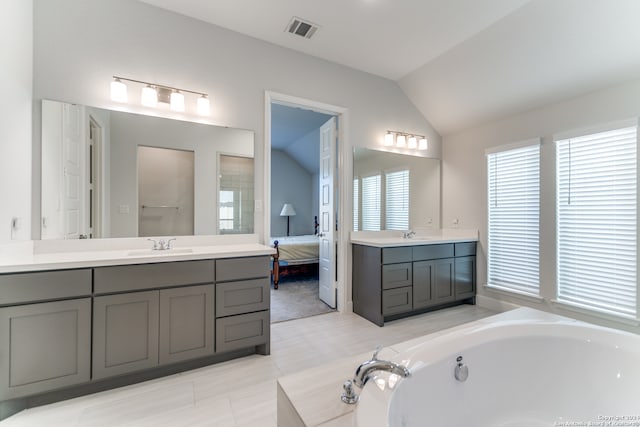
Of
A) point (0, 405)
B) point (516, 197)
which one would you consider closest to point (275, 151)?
point (516, 197)

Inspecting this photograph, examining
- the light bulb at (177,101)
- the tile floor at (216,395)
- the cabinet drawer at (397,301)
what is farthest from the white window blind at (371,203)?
the light bulb at (177,101)

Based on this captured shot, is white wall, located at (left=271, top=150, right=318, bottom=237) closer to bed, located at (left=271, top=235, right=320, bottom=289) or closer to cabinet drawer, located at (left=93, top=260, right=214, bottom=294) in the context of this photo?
bed, located at (left=271, top=235, right=320, bottom=289)

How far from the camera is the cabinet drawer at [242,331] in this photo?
2043 mm

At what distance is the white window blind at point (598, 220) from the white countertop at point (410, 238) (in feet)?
3.19

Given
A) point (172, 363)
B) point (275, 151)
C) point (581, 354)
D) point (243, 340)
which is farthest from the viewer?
point (275, 151)

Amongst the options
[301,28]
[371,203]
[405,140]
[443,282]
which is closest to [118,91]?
[301,28]

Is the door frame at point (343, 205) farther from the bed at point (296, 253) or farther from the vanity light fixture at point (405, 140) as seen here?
the bed at point (296, 253)

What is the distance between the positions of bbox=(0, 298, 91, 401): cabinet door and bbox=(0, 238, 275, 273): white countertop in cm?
23

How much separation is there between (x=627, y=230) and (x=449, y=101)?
2.14 m

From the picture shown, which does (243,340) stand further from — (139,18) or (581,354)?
(139,18)

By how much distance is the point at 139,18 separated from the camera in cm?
223

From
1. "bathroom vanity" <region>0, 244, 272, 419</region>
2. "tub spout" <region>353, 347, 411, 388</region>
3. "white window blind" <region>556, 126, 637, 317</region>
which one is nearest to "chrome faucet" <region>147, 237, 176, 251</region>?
"bathroom vanity" <region>0, 244, 272, 419</region>

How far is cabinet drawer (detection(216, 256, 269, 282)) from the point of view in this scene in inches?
80.8

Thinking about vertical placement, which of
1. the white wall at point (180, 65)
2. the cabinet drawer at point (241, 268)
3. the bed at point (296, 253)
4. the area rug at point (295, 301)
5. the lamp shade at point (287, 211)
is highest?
the white wall at point (180, 65)
